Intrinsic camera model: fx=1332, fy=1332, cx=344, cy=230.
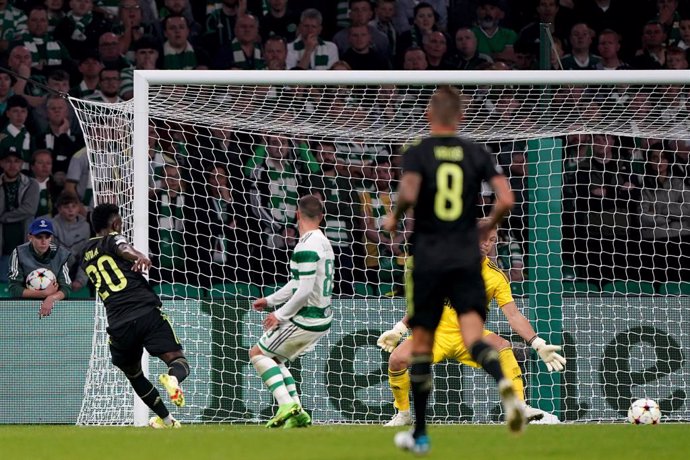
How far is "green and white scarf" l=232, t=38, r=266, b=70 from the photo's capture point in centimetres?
1485

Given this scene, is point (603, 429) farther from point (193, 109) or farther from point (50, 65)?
point (50, 65)

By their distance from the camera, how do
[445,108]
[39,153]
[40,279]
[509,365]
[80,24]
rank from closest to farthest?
1. [445,108]
2. [509,365]
3. [40,279]
4. [39,153]
5. [80,24]

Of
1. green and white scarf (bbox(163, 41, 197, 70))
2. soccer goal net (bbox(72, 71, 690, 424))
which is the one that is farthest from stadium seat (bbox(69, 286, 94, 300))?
green and white scarf (bbox(163, 41, 197, 70))

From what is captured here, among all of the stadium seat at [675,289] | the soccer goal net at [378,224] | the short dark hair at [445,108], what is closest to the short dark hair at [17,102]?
the soccer goal net at [378,224]

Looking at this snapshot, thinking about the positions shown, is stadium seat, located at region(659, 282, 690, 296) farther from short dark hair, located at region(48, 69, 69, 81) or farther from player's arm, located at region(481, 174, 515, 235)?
short dark hair, located at region(48, 69, 69, 81)

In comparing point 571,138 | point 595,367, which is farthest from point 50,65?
point 595,367

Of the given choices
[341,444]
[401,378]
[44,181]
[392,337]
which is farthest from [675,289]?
[44,181]

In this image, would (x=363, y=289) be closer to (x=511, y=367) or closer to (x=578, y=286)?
(x=578, y=286)

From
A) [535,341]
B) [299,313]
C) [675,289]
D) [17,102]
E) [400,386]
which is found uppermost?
[17,102]

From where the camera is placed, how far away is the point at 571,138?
44.2 feet

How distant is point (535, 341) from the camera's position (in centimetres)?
1018

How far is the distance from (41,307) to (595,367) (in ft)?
16.6

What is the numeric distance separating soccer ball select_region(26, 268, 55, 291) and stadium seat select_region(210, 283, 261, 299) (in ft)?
4.97

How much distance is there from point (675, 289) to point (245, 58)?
17.9 feet
